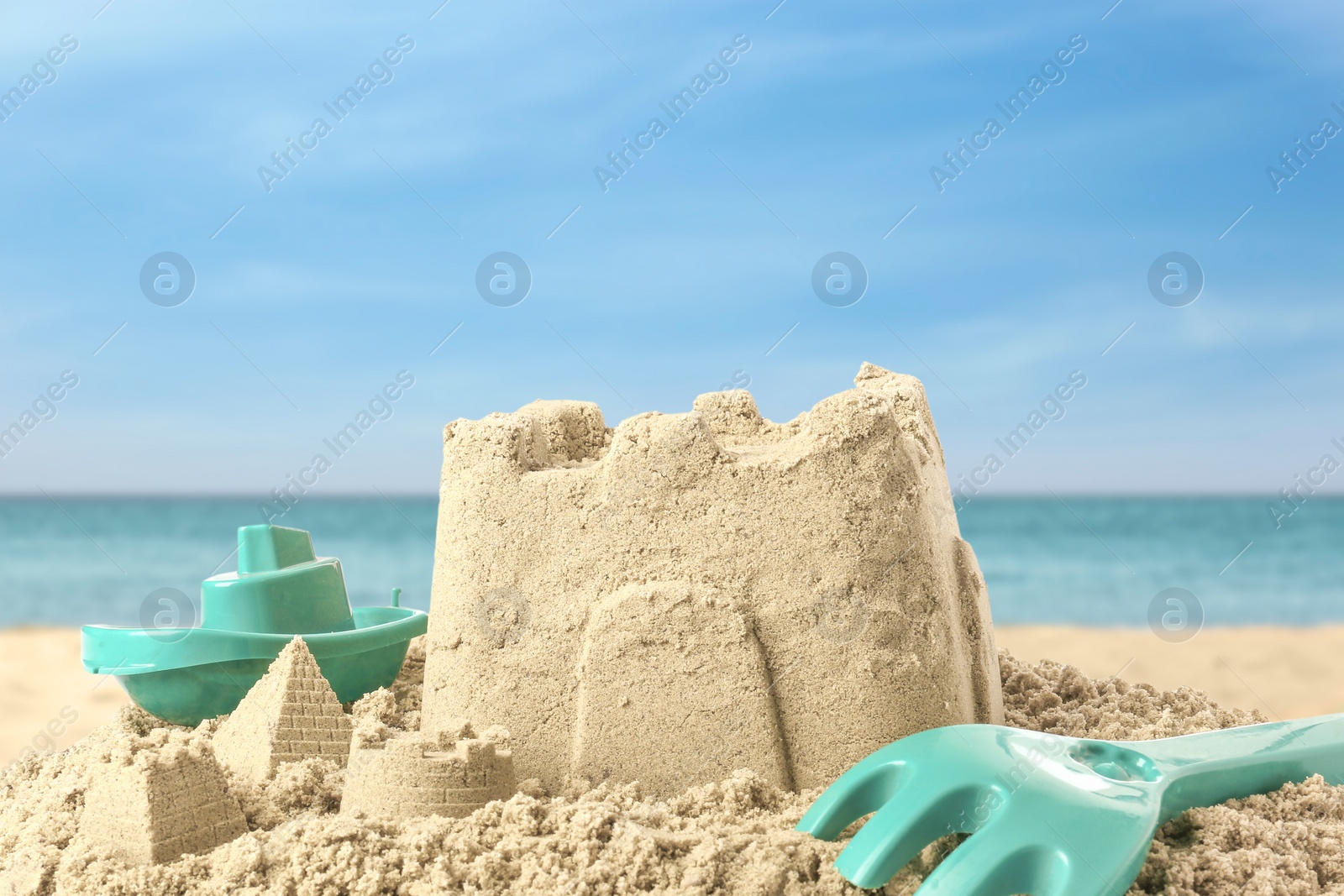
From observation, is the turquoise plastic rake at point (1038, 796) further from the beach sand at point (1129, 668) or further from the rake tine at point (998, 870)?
the beach sand at point (1129, 668)

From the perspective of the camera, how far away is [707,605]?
2064mm

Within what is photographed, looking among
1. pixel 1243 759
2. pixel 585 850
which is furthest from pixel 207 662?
pixel 1243 759

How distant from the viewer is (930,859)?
1.76 m

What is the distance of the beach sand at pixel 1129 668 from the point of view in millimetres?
3291

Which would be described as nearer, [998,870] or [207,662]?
[998,870]

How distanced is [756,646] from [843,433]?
469mm

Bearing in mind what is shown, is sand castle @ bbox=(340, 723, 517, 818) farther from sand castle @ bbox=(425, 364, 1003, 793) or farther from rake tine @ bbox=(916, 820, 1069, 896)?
rake tine @ bbox=(916, 820, 1069, 896)

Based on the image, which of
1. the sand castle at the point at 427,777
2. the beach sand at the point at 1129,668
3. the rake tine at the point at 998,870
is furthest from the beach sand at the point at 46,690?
the rake tine at the point at 998,870

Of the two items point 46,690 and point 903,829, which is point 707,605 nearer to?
point 903,829

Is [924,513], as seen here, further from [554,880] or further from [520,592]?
[554,880]

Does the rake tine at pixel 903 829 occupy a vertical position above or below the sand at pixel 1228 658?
above

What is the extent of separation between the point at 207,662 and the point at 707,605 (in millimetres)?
1378

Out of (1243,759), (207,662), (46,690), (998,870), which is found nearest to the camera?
(998,870)

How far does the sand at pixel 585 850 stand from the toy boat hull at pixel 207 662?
49 centimetres
